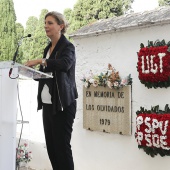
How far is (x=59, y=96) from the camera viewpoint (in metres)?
2.80

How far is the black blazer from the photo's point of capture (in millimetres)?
2733

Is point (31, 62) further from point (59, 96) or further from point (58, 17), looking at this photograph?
point (58, 17)

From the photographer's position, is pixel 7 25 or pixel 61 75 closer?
pixel 61 75

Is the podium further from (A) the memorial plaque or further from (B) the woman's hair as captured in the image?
(A) the memorial plaque

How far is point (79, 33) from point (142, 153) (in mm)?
1525

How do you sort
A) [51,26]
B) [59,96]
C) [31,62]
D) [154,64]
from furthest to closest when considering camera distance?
[154,64] < [51,26] < [59,96] < [31,62]

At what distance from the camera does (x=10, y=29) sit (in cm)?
1536

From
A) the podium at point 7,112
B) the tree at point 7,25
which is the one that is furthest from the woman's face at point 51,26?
the tree at point 7,25

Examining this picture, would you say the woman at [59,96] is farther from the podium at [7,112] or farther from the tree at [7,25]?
the tree at [7,25]

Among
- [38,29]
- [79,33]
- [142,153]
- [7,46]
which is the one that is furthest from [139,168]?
[38,29]

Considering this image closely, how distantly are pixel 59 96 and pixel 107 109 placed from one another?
1259 mm

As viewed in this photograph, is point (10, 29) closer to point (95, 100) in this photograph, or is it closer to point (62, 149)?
point (95, 100)

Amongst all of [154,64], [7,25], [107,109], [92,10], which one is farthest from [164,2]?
[154,64]

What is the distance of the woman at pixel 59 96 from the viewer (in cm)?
281
